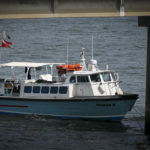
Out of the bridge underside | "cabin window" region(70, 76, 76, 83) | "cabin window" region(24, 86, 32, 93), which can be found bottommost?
"cabin window" region(24, 86, 32, 93)

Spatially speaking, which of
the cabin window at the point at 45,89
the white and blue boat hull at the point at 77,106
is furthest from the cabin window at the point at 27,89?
the cabin window at the point at 45,89

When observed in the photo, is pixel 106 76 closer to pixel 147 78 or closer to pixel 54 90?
pixel 54 90

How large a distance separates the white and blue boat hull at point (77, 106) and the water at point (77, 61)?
17.0 inches

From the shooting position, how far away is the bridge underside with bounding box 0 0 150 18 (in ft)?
84.1

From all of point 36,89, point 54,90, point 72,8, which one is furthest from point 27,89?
point 72,8

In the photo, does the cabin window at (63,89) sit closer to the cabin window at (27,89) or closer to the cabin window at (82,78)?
the cabin window at (82,78)

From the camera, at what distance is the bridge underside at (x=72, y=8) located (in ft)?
84.1

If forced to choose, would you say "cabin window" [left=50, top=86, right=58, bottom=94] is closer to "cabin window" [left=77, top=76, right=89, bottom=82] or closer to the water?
"cabin window" [left=77, top=76, right=89, bottom=82]

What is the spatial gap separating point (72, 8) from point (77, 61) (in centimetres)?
3349

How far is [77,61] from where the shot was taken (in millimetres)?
→ 59219

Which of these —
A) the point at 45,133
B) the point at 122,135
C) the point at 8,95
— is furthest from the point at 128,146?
the point at 8,95

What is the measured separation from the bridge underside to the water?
7.12 metres

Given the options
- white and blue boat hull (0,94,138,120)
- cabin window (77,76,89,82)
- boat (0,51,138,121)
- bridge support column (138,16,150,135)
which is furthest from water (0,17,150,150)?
cabin window (77,76,89,82)

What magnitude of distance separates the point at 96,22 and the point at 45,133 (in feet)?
258
